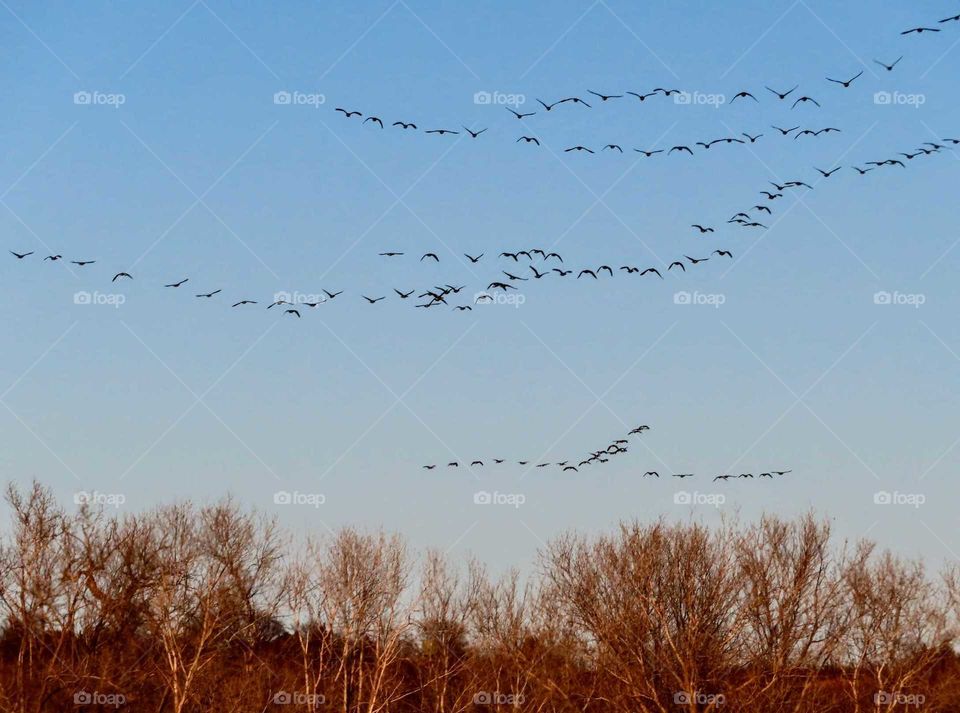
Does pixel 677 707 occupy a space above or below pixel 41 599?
below

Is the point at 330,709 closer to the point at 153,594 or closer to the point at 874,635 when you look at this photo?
the point at 153,594

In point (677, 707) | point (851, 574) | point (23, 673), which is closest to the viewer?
point (677, 707)

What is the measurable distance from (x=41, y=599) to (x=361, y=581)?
45.6ft

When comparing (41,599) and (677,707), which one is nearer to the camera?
(677,707)

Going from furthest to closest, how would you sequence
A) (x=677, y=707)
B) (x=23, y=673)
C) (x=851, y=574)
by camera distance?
(x=851, y=574), (x=23, y=673), (x=677, y=707)

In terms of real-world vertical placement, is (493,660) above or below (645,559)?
below

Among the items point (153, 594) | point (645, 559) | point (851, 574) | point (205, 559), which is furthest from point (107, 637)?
point (851, 574)

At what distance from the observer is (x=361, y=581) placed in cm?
5188

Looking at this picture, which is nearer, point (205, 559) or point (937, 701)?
point (937, 701)

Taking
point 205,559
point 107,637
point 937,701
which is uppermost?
point 205,559

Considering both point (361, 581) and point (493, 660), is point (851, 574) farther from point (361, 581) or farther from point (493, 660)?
point (361, 581)

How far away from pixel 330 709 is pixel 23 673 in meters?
13.5

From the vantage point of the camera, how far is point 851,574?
185ft

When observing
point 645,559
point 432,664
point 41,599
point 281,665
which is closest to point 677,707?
point 645,559
